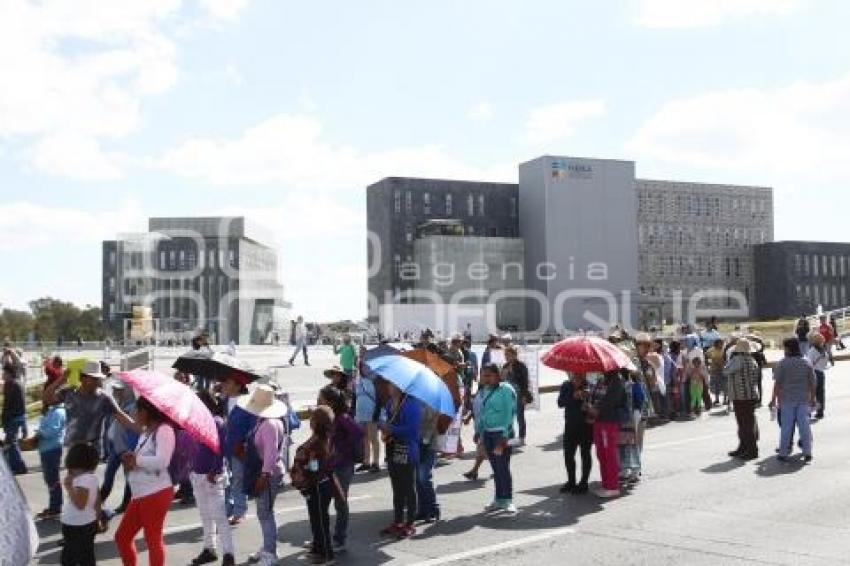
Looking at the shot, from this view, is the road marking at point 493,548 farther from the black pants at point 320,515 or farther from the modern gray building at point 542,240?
the modern gray building at point 542,240

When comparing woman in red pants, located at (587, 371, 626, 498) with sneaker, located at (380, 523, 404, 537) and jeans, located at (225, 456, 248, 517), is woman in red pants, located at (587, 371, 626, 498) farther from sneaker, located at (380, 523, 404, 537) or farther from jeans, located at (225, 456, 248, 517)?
jeans, located at (225, 456, 248, 517)

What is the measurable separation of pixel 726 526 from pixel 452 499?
11.2 feet

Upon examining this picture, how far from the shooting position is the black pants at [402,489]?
30.8 feet

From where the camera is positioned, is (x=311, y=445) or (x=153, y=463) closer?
(x=153, y=463)

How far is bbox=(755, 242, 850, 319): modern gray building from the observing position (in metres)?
139

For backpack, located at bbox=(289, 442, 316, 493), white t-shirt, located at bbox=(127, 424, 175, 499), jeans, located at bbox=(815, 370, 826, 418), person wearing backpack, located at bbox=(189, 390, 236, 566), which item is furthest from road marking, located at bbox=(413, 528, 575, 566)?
jeans, located at bbox=(815, 370, 826, 418)

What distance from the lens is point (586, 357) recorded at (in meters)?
11.2

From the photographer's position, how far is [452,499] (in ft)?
37.6

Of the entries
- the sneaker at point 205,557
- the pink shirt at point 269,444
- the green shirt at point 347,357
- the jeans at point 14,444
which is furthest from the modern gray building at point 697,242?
the pink shirt at point 269,444

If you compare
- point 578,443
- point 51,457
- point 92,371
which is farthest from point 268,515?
point 578,443

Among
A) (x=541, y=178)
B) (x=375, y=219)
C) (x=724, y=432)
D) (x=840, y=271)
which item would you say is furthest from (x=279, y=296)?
(x=724, y=432)

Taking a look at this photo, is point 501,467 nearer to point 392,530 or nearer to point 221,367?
point 392,530

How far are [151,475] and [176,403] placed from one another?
25.4 inches

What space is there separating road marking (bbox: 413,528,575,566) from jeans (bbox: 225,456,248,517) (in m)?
2.02
